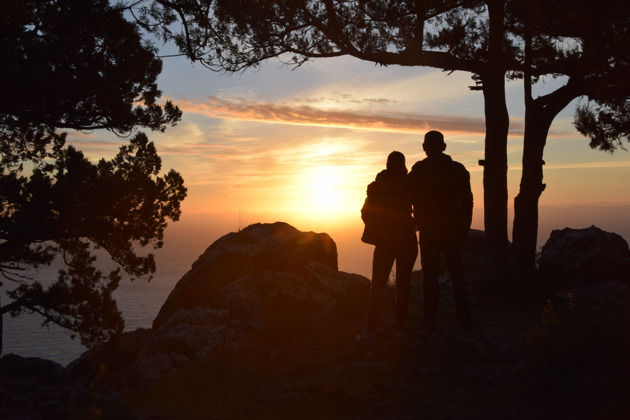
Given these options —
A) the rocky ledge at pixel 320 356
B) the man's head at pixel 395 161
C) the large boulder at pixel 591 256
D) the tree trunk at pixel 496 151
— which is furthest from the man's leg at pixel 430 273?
the large boulder at pixel 591 256

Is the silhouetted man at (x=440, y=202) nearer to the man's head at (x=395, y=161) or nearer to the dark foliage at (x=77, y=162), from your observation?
the man's head at (x=395, y=161)

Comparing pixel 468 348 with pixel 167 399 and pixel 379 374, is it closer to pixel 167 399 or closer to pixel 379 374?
pixel 379 374

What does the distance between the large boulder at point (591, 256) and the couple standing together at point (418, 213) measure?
5.95 metres

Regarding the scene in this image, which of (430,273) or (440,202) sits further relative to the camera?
(430,273)

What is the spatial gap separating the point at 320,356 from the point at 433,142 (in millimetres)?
3305

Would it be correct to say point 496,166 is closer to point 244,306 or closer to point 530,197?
point 530,197

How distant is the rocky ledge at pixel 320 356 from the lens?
4918 mm

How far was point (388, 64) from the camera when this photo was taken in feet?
34.6

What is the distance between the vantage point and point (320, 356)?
7.35 m

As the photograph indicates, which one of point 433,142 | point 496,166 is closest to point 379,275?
point 433,142

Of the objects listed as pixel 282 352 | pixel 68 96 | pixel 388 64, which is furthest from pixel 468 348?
pixel 68 96

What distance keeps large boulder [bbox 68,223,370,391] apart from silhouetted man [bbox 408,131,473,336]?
2.67 meters

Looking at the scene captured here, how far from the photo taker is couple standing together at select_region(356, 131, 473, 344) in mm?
7012

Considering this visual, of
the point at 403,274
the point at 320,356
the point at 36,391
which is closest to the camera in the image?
the point at 36,391
